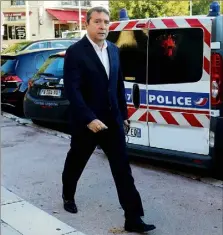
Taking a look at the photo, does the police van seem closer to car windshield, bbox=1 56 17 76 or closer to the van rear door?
the van rear door

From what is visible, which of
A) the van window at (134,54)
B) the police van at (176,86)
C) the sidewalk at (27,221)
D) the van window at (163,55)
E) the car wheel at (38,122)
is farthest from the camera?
the car wheel at (38,122)

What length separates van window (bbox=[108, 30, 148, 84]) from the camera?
5219 mm

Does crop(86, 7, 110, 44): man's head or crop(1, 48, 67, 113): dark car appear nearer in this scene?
crop(86, 7, 110, 44): man's head

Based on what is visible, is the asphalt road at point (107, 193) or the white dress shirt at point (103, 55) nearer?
the white dress shirt at point (103, 55)

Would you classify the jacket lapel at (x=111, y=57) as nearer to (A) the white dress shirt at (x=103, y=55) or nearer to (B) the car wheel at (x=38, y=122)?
(A) the white dress shirt at (x=103, y=55)

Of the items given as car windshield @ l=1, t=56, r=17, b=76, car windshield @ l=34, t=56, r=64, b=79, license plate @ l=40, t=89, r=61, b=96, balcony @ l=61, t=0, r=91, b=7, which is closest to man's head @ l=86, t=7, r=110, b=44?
license plate @ l=40, t=89, r=61, b=96

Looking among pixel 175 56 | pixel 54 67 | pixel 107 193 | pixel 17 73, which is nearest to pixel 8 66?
pixel 17 73

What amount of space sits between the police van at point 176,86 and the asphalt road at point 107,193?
0.29 meters

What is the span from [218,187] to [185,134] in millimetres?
653

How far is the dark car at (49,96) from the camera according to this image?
7355mm

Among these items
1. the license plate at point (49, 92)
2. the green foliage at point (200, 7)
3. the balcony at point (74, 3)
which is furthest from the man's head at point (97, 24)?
the green foliage at point (200, 7)

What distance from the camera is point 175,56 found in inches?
195

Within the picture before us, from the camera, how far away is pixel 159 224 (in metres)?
3.90

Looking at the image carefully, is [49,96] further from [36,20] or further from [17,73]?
[36,20]
